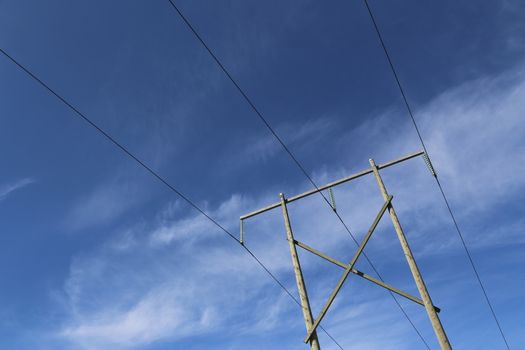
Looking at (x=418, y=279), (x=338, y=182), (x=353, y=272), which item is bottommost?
(x=418, y=279)

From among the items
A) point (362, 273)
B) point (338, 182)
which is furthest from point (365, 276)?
point (338, 182)

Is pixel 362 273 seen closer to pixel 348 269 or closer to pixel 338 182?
pixel 348 269

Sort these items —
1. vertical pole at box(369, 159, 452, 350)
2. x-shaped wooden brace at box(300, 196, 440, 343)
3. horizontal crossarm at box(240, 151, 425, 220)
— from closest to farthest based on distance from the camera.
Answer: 1. vertical pole at box(369, 159, 452, 350)
2. x-shaped wooden brace at box(300, 196, 440, 343)
3. horizontal crossarm at box(240, 151, 425, 220)

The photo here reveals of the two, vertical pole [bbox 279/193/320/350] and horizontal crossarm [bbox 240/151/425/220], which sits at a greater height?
horizontal crossarm [bbox 240/151/425/220]

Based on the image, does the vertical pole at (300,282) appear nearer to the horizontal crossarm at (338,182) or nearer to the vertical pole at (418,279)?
the horizontal crossarm at (338,182)

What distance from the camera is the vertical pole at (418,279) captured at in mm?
6785

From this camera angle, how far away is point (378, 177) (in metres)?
8.93

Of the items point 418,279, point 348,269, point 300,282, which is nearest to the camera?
point 418,279

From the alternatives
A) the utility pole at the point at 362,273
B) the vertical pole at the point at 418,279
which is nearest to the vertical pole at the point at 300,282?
the utility pole at the point at 362,273

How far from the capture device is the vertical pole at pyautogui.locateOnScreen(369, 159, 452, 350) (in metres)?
6.79

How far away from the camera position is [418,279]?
7.44 m

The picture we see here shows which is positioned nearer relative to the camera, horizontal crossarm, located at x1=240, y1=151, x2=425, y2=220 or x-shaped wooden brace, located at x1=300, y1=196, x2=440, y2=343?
x-shaped wooden brace, located at x1=300, y1=196, x2=440, y2=343

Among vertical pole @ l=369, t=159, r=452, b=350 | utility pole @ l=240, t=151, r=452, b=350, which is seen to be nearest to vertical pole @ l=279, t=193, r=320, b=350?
utility pole @ l=240, t=151, r=452, b=350

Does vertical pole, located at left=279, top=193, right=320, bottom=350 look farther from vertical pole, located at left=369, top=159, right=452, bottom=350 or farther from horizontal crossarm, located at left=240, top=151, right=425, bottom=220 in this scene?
vertical pole, located at left=369, top=159, right=452, bottom=350
